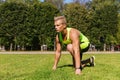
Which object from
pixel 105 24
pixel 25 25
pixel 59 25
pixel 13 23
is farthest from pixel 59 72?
pixel 105 24

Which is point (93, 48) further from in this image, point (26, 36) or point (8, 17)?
point (8, 17)

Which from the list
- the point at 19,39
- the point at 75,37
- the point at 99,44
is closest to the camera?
the point at 75,37

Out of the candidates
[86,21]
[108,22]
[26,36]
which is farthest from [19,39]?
[108,22]

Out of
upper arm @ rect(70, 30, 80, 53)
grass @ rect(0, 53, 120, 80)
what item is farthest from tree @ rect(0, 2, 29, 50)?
upper arm @ rect(70, 30, 80, 53)

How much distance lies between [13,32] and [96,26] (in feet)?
50.2

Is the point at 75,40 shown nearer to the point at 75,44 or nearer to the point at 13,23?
the point at 75,44

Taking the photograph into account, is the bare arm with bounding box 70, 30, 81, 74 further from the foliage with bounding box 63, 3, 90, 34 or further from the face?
the foliage with bounding box 63, 3, 90, 34

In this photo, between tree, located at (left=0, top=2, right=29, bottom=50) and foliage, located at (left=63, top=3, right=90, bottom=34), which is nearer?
tree, located at (left=0, top=2, right=29, bottom=50)

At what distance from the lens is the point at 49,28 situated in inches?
2176

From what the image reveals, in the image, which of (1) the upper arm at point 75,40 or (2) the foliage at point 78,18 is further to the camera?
(2) the foliage at point 78,18

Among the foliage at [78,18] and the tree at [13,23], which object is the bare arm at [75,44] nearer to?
the tree at [13,23]

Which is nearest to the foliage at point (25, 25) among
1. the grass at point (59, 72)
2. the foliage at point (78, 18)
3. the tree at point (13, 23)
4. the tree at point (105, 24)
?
the tree at point (13, 23)

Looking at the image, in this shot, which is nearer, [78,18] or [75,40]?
[75,40]

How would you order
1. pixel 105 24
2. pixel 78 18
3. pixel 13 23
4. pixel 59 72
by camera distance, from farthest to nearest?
pixel 105 24
pixel 78 18
pixel 13 23
pixel 59 72
